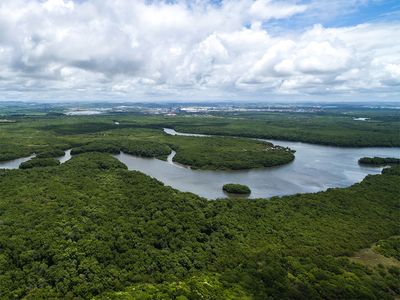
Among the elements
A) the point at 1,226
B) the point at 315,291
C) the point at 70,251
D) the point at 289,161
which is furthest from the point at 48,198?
the point at 289,161

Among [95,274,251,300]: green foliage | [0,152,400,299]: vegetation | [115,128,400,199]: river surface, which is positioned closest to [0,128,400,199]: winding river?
[115,128,400,199]: river surface

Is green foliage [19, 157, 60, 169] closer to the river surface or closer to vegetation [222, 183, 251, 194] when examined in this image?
the river surface

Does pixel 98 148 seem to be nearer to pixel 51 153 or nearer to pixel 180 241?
pixel 51 153

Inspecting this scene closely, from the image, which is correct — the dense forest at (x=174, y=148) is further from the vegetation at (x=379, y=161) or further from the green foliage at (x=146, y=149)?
the vegetation at (x=379, y=161)

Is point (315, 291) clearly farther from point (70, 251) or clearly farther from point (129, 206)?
point (129, 206)

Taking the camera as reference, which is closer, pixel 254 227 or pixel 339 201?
pixel 254 227

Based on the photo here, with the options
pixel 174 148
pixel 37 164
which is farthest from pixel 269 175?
pixel 37 164
